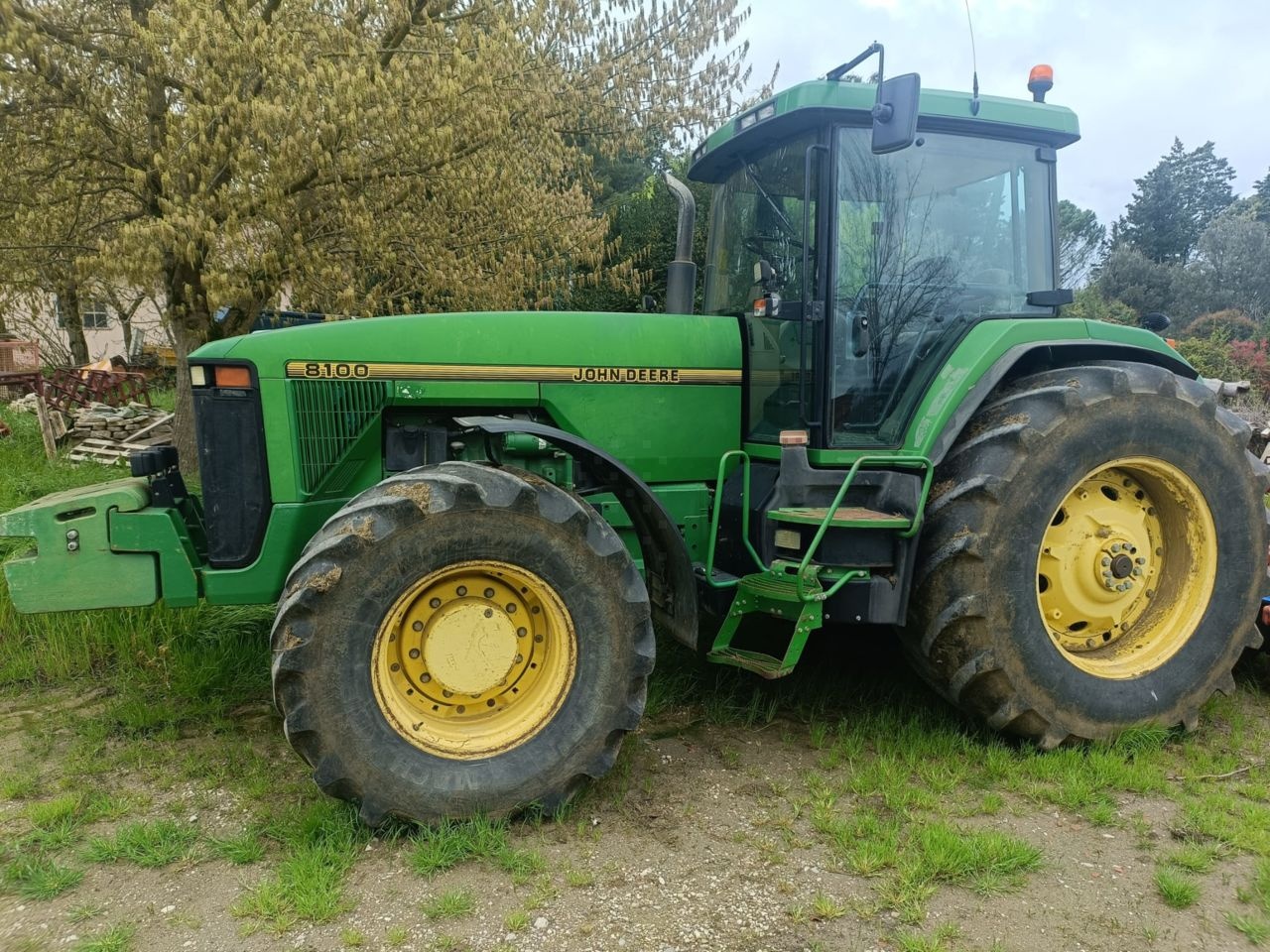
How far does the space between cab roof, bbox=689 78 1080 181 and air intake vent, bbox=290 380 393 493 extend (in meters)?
1.85

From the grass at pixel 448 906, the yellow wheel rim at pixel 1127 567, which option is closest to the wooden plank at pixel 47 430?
the grass at pixel 448 906

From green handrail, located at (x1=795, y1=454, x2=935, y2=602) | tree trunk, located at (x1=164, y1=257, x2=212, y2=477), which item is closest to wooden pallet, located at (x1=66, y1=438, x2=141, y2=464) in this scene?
tree trunk, located at (x1=164, y1=257, x2=212, y2=477)

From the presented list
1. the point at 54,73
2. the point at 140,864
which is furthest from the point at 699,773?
the point at 54,73

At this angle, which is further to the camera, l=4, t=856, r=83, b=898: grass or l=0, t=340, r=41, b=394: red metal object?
l=0, t=340, r=41, b=394: red metal object

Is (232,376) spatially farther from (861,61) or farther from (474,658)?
(861,61)

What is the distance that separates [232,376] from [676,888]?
2387 mm

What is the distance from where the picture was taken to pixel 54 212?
7801 mm

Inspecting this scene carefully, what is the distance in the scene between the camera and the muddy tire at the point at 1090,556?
3375mm

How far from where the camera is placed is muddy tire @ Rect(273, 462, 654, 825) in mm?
2811

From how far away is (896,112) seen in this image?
311 cm

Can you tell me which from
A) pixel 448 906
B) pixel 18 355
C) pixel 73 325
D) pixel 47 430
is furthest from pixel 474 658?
pixel 18 355

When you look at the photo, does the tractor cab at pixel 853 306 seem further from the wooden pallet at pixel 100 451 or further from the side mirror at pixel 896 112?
the wooden pallet at pixel 100 451

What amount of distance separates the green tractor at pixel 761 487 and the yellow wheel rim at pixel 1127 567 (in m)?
0.01

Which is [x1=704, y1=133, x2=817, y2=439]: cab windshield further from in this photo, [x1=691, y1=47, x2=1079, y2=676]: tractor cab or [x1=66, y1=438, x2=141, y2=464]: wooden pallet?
[x1=66, y1=438, x2=141, y2=464]: wooden pallet
